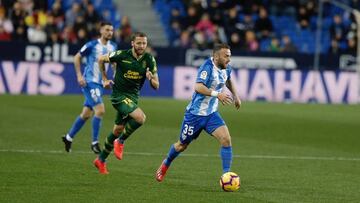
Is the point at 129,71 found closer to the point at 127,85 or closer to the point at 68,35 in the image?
the point at 127,85

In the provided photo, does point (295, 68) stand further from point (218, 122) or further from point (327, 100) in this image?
point (218, 122)

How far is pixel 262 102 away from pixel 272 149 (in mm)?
12188

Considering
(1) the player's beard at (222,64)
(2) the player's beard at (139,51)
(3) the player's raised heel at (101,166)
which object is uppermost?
(1) the player's beard at (222,64)

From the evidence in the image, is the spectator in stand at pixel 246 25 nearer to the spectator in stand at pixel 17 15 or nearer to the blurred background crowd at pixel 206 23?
the blurred background crowd at pixel 206 23

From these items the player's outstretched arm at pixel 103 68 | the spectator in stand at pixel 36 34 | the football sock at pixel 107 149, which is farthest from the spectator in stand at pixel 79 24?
the football sock at pixel 107 149

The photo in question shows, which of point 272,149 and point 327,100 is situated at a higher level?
point 272,149

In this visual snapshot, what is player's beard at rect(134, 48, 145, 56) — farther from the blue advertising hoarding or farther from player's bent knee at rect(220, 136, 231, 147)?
the blue advertising hoarding

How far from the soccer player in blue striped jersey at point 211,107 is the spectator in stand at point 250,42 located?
1947 centimetres

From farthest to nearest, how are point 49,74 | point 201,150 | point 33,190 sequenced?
point 49,74, point 201,150, point 33,190

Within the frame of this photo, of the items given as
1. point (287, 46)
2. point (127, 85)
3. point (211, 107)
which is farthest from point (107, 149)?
point (287, 46)

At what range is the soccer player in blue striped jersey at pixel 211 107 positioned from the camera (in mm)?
11734

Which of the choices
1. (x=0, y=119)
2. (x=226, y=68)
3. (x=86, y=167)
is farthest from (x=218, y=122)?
(x=0, y=119)

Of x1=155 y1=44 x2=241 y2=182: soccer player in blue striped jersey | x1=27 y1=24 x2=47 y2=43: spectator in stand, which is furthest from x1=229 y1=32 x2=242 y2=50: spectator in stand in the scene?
x1=155 y1=44 x2=241 y2=182: soccer player in blue striped jersey

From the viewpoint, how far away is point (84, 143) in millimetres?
17031
